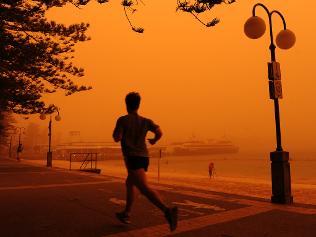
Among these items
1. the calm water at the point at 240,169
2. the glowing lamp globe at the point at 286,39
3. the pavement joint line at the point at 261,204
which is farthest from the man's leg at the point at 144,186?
the calm water at the point at 240,169

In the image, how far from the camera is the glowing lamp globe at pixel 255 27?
361 inches

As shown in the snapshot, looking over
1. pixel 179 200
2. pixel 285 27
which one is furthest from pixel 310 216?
pixel 285 27

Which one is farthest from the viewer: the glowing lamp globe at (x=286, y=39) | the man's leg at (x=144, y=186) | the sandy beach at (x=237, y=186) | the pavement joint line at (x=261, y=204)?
the sandy beach at (x=237, y=186)

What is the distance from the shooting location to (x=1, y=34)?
1408cm

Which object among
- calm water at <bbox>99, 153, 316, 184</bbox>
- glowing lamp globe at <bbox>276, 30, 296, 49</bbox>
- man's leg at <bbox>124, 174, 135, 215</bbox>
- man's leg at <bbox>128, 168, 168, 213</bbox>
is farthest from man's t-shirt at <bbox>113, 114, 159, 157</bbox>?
calm water at <bbox>99, 153, 316, 184</bbox>

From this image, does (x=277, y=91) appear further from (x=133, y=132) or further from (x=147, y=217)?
(x=133, y=132)

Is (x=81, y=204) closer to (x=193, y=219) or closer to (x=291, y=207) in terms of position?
(x=193, y=219)

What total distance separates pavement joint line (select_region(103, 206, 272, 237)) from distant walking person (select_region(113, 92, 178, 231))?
59cm

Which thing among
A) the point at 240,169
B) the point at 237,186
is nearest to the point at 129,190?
the point at 237,186

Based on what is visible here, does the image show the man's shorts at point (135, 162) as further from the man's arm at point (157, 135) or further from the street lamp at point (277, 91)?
the street lamp at point (277, 91)

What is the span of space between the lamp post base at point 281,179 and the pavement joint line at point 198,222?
1065 millimetres

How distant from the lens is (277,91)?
9.46 metres

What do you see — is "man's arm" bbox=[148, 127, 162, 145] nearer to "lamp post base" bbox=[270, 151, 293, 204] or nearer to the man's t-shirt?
the man's t-shirt

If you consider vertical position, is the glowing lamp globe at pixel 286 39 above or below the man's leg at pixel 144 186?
above
